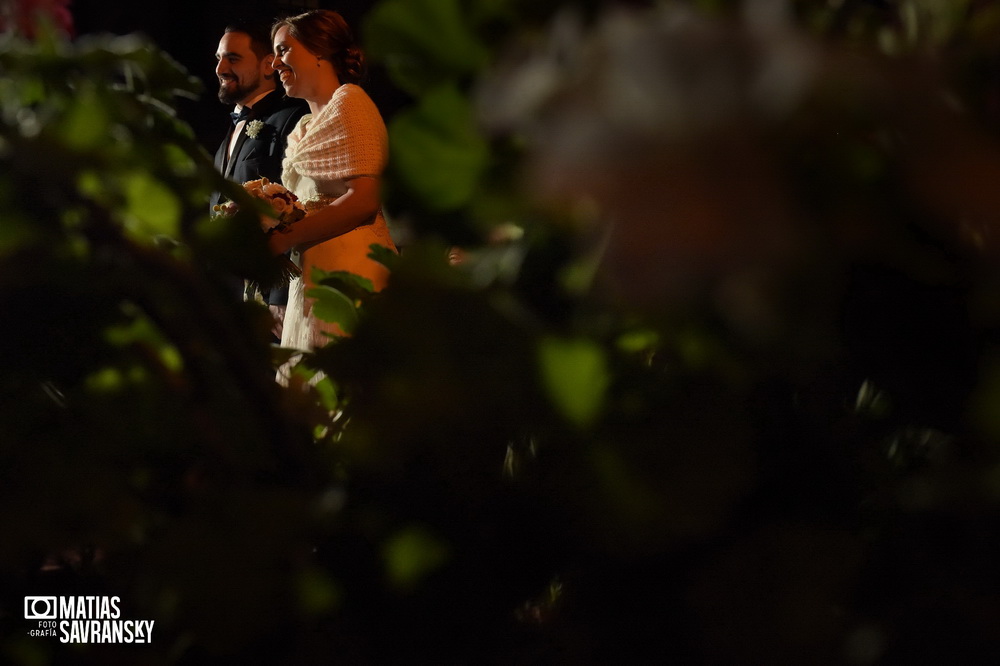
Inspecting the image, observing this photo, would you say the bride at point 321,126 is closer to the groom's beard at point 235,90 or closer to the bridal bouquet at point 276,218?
the bridal bouquet at point 276,218

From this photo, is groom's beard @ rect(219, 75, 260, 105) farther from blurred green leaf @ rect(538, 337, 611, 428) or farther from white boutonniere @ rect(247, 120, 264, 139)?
blurred green leaf @ rect(538, 337, 611, 428)

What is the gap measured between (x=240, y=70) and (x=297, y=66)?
26 centimetres

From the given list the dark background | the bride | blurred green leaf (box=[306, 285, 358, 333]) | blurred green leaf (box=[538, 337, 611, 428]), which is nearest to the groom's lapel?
the bride

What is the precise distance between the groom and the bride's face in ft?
0.53

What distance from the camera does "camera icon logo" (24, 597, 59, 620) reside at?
0.20 metres

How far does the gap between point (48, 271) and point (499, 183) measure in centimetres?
9

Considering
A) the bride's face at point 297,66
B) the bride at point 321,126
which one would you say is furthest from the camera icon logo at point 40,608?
the bride's face at point 297,66

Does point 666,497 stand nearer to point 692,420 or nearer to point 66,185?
point 692,420

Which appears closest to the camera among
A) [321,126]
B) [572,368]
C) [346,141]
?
[572,368]

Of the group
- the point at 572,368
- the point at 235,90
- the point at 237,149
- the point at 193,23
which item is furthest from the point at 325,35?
the point at 193,23

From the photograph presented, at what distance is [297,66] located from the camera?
1.40 m

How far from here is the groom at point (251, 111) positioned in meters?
1.59

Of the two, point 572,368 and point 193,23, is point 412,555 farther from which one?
point 193,23

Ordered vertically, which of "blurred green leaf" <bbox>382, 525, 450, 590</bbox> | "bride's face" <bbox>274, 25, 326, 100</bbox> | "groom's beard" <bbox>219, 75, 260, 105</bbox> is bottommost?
"groom's beard" <bbox>219, 75, 260, 105</bbox>
